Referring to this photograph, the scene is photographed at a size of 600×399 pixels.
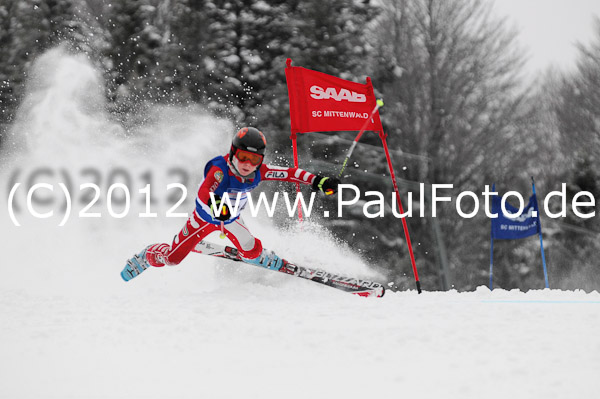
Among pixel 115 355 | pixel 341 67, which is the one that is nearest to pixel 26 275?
pixel 115 355

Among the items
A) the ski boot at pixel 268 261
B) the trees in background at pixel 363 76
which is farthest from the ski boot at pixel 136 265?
the trees in background at pixel 363 76

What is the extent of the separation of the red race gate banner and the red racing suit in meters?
1.27

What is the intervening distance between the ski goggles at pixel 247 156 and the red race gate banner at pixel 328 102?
64.7 inches

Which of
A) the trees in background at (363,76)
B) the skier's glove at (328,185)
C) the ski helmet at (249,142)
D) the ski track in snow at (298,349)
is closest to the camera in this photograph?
the ski track in snow at (298,349)

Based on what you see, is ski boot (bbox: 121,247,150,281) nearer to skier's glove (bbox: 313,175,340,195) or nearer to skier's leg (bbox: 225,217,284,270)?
skier's leg (bbox: 225,217,284,270)

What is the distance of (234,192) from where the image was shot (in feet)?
18.9

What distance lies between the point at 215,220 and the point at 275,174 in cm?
76

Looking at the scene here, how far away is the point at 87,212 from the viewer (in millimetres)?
10766

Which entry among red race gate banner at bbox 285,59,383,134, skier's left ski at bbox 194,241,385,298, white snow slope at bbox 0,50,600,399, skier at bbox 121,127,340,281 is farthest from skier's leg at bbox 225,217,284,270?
red race gate banner at bbox 285,59,383,134

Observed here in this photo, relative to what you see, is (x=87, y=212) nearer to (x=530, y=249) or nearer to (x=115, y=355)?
(x=115, y=355)

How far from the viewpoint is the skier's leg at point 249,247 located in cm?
590

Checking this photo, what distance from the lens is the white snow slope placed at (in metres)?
2.68

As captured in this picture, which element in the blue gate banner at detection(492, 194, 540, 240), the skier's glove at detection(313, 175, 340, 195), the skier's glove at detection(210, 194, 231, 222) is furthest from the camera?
the blue gate banner at detection(492, 194, 540, 240)

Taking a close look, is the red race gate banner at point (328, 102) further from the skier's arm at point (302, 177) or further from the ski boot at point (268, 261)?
the ski boot at point (268, 261)
